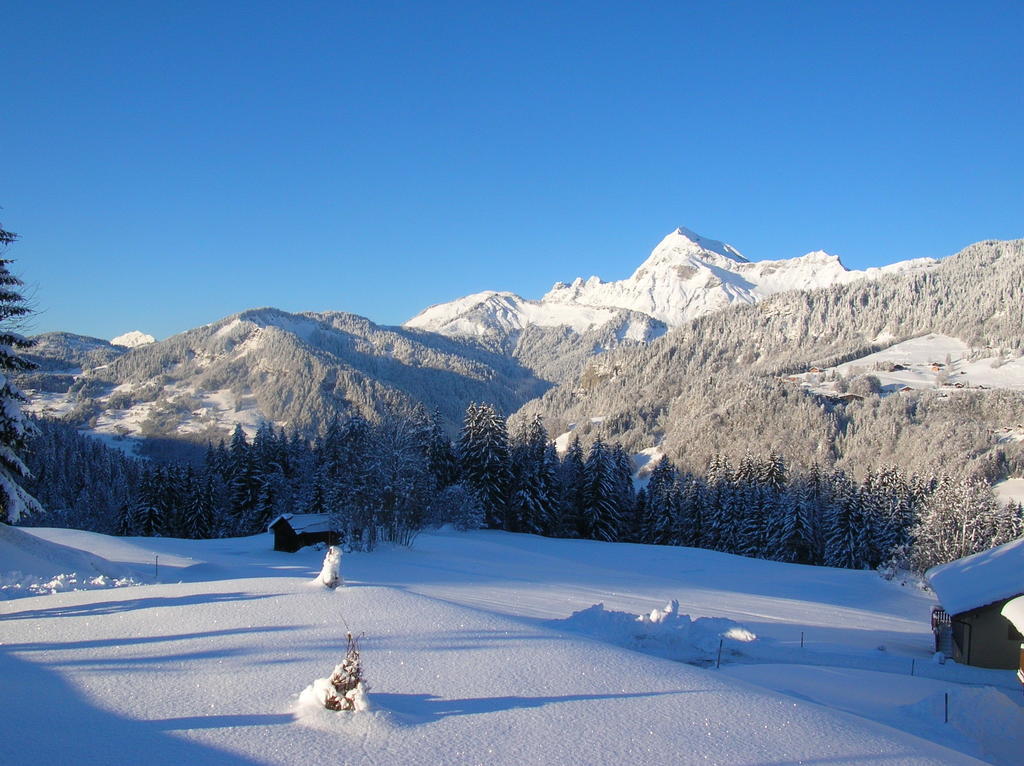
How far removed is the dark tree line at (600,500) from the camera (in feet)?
150

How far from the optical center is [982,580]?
22.1 metres

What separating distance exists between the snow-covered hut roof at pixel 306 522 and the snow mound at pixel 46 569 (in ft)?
55.8

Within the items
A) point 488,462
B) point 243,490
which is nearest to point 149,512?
point 243,490

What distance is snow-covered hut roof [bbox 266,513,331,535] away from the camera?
125 ft

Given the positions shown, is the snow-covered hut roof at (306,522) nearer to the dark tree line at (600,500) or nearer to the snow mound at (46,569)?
the dark tree line at (600,500)

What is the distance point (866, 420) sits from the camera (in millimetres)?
98312

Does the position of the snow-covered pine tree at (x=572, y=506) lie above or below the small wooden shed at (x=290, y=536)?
above

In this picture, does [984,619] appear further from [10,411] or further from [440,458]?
[440,458]

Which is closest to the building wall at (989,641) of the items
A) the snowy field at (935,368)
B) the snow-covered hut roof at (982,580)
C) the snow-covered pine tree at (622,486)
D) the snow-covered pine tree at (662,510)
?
the snow-covered hut roof at (982,580)

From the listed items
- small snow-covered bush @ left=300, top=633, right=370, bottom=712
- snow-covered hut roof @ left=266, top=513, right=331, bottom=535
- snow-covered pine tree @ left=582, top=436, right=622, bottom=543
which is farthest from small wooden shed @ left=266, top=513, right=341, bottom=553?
small snow-covered bush @ left=300, top=633, right=370, bottom=712

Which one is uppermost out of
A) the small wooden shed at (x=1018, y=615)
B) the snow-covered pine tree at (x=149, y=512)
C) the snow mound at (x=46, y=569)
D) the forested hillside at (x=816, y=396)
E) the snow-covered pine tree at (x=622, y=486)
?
the forested hillside at (x=816, y=396)

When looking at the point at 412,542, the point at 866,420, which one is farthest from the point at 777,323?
the point at 412,542

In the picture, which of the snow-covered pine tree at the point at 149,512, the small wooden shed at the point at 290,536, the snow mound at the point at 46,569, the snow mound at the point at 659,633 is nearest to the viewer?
the snow mound at the point at 659,633

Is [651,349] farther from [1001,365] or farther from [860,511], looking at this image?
[860,511]
